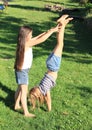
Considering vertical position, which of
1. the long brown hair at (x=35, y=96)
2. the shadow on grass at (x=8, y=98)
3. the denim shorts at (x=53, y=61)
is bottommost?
the shadow on grass at (x=8, y=98)

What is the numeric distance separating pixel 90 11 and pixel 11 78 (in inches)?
554

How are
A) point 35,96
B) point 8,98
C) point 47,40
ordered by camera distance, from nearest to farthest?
point 35,96 → point 8,98 → point 47,40

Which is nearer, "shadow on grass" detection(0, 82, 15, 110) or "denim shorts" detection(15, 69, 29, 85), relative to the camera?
"denim shorts" detection(15, 69, 29, 85)

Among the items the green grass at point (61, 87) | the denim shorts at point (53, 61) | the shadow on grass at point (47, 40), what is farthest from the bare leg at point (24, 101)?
the shadow on grass at point (47, 40)

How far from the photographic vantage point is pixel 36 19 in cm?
2402

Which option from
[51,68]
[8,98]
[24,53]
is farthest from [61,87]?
[24,53]

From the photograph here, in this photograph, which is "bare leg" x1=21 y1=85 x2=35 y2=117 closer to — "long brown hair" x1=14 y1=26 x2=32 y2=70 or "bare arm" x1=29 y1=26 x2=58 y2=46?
"long brown hair" x1=14 y1=26 x2=32 y2=70

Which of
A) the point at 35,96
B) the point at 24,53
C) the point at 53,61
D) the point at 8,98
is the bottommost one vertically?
the point at 8,98

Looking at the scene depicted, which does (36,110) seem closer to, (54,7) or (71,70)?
(71,70)

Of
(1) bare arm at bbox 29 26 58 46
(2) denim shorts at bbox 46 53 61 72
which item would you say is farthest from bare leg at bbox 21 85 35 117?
(1) bare arm at bbox 29 26 58 46

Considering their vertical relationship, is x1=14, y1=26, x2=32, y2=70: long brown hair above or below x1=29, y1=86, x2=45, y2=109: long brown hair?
above

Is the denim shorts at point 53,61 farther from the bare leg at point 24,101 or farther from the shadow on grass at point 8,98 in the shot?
the shadow on grass at point 8,98

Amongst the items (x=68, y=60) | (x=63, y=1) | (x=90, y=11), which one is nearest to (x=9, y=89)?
(x=68, y=60)

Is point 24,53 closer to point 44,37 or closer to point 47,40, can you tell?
point 44,37
